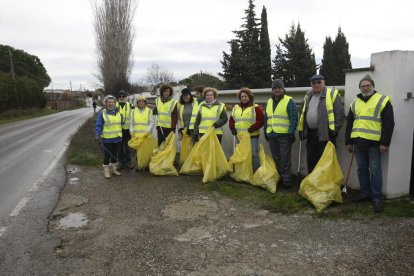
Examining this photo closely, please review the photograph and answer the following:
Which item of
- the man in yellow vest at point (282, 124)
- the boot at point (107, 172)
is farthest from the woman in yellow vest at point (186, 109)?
the man in yellow vest at point (282, 124)

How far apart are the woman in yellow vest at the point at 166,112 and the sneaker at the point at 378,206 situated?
4074 mm

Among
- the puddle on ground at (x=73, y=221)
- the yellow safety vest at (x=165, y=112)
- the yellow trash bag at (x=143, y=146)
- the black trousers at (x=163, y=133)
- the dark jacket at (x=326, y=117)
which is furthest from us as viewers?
the black trousers at (x=163, y=133)

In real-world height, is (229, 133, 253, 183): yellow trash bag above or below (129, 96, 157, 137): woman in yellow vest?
below

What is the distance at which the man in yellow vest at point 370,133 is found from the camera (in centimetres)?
462

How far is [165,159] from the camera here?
7031mm

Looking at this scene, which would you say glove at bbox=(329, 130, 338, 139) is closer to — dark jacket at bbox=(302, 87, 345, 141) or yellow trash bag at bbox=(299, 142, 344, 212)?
dark jacket at bbox=(302, 87, 345, 141)

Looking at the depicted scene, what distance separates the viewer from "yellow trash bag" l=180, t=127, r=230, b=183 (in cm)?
629

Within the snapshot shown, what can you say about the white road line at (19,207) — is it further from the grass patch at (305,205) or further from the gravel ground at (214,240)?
the grass patch at (305,205)

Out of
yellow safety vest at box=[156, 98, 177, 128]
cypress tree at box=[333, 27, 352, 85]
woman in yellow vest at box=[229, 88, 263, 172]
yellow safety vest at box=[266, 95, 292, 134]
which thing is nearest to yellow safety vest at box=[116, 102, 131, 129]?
yellow safety vest at box=[156, 98, 177, 128]

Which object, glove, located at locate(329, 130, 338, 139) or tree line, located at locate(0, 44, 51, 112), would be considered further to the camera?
tree line, located at locate(0, 44, 51, 112)

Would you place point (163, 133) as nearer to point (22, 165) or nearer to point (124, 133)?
point (124, 133)

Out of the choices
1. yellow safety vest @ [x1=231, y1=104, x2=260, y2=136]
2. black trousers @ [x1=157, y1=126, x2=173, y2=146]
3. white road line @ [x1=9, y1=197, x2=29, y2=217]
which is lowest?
white road line @ [x1=9, y1=197, x2=29, y2=217]

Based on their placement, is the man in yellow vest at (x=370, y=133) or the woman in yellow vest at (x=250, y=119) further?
the woman in yellow vest at (x=250, y=119)

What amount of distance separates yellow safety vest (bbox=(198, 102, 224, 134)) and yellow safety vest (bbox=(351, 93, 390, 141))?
8.41 feet
